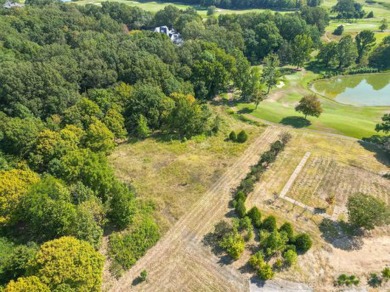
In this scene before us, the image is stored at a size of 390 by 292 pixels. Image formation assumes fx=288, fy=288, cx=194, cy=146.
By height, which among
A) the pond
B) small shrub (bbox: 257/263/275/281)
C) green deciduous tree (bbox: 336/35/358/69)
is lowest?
small shrub (bbox: 257/263/275/281)

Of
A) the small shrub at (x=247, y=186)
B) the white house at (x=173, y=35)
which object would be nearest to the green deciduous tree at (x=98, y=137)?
the small shrub at (x=247, y=186)

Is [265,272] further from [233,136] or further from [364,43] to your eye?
[364,43]

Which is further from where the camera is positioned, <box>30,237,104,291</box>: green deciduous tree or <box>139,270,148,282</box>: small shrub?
<box>139,270,148,282</box>: small shrub

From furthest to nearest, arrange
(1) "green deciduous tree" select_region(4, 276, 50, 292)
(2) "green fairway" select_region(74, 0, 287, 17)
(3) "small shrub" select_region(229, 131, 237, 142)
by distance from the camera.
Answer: (2) "green fairway" select_region(74, 0, 287, 17), (3) "small shrub" select_region(229, 131, 237, 142), (1) "green deciduous tree" select_region(4, 276, 50, 292)

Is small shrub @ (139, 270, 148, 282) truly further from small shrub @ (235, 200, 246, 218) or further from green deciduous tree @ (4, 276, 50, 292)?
small shrub @ (235, 200, 246, 218)

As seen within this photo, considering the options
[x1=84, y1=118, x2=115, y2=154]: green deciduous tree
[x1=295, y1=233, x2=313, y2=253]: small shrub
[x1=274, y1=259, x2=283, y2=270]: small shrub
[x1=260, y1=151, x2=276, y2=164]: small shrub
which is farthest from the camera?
[x1=84, y1=118, x2=115, y2=154]: green deciduous tree

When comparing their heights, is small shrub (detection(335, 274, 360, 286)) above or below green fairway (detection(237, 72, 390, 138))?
below

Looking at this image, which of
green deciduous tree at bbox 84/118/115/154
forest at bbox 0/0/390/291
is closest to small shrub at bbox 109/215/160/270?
forest at bbox 0/0/390/291

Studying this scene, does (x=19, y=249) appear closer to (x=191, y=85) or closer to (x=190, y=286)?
(x=190, y=286)
